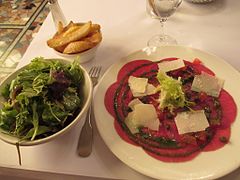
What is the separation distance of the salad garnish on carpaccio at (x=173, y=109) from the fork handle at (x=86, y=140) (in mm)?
55

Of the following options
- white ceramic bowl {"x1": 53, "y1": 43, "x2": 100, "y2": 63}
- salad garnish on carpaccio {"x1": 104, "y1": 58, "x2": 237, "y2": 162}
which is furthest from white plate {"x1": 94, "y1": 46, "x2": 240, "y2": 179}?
white ceramic bowl {"x1": 53, "y1": 43, "x2": 100, "y2": 63}

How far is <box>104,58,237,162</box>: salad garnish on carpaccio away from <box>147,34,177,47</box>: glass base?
13 cm

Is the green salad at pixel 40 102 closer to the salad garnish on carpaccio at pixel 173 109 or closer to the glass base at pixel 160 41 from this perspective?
the salad garnish on carpaccio at pixel 173 109

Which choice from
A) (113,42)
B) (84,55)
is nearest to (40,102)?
(84,55)

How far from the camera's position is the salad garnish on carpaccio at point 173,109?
20.7 inches

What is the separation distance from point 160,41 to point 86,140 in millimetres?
382

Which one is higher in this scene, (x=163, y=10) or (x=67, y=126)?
(x=163, y=10)

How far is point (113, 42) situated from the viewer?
83 centimetres

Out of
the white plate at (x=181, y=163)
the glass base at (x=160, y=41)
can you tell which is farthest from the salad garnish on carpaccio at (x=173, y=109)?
the glass base at (x=160, y=41)

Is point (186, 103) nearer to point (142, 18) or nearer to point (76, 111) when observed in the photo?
point (76, 111)

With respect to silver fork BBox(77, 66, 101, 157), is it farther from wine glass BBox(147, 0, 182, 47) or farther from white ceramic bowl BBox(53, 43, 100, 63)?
wine glass BBox(147, 0, 182, 47)

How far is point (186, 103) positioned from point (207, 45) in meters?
0.27

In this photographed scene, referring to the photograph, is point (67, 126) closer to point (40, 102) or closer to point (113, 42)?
point (40, 102)

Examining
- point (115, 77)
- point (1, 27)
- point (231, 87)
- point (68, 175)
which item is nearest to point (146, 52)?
point (115, 77)
